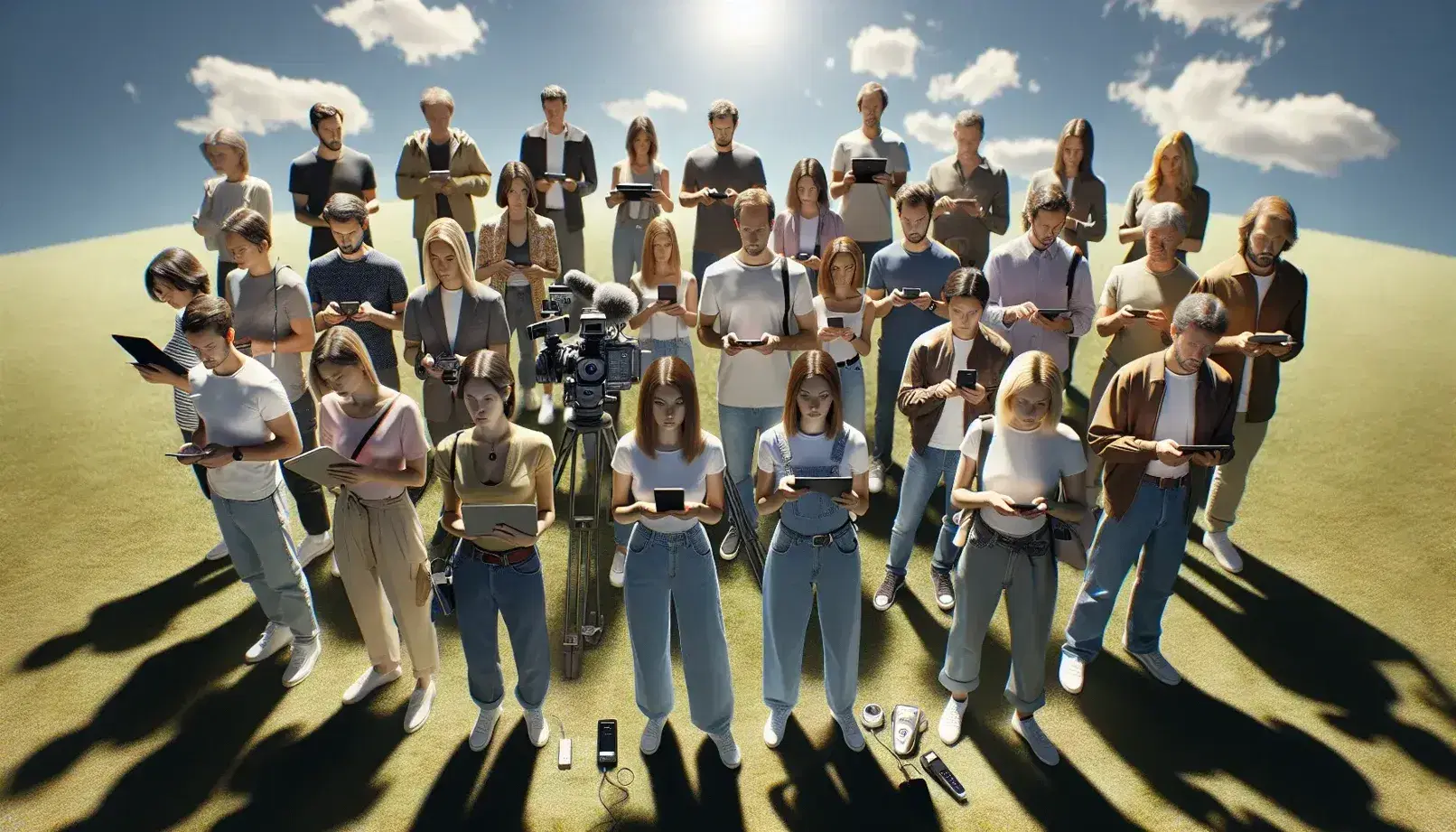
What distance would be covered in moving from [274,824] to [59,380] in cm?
656

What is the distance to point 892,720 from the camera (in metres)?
3.73

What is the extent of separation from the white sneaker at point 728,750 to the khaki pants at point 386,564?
63.1 inches

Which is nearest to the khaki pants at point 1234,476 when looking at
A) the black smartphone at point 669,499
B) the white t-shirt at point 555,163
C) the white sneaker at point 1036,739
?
the white sneaker at point 1036,739

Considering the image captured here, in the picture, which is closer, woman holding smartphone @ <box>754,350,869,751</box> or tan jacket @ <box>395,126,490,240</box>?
woman holding smartphone @ <box>754,350,869,751</box>

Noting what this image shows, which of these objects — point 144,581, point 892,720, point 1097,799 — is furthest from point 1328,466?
point 144,581

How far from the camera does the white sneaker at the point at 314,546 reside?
5.04 meters

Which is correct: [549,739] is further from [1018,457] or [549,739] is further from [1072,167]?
[1072,167]

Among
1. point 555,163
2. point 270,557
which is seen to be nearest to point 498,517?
point 270,557

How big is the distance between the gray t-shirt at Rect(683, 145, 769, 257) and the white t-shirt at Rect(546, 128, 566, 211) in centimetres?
120

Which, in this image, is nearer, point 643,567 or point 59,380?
point 643,567

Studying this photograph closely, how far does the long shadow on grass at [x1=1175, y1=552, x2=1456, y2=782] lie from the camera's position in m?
3.78

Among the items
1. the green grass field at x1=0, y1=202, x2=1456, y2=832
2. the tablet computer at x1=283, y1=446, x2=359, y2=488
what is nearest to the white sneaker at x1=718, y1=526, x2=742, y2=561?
the green grass field at x1=0, y1=202, x2=1456, y2=832

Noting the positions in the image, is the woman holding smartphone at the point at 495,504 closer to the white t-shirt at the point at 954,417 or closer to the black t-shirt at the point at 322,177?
the white t-shirt at the point at 954,417

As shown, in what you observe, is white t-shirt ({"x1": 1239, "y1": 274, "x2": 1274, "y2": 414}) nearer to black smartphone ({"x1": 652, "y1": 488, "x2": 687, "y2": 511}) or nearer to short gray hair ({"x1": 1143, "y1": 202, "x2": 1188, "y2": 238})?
short gray hair ({"x1": 1143, "y1": 202, "x2": 1188, "y2": 238})
